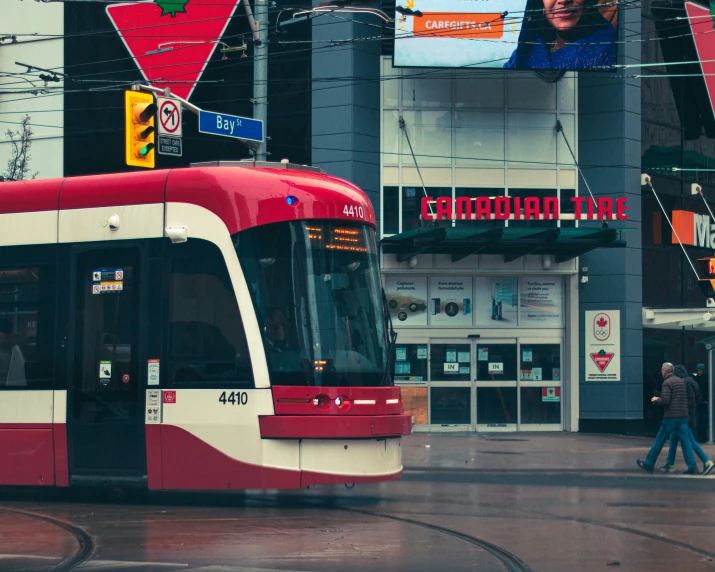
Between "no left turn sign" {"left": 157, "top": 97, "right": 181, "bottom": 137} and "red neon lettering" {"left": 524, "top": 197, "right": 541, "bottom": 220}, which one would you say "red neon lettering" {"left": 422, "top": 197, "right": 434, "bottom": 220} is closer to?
"red neon lettering" {"left": 524, "top": 197, "right": 541, "bottom": 220}

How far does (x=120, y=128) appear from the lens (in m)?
28.3

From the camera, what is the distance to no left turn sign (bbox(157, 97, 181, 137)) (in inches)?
754

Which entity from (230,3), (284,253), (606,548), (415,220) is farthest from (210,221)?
(230,3)

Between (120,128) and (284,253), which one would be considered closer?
(284,253)

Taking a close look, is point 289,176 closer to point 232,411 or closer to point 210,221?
point 210,221

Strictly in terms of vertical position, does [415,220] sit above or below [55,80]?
below

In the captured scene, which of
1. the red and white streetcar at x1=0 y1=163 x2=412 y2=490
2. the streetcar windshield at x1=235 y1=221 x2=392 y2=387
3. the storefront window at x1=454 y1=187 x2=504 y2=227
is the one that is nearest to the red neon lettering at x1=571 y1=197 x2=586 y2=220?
the storefront window at x1=454 y1=187 x2=504 y2=227

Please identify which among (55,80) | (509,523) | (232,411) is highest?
(55,80)

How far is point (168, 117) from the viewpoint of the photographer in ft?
63.3

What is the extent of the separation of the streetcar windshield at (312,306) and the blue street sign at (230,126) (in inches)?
279

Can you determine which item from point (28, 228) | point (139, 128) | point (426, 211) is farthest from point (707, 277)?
point (28, 228)

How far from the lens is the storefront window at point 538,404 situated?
27.1 m

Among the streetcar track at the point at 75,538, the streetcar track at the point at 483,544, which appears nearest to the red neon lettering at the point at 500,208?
the streetcar track at the point at 483,544

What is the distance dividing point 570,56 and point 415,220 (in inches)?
194
